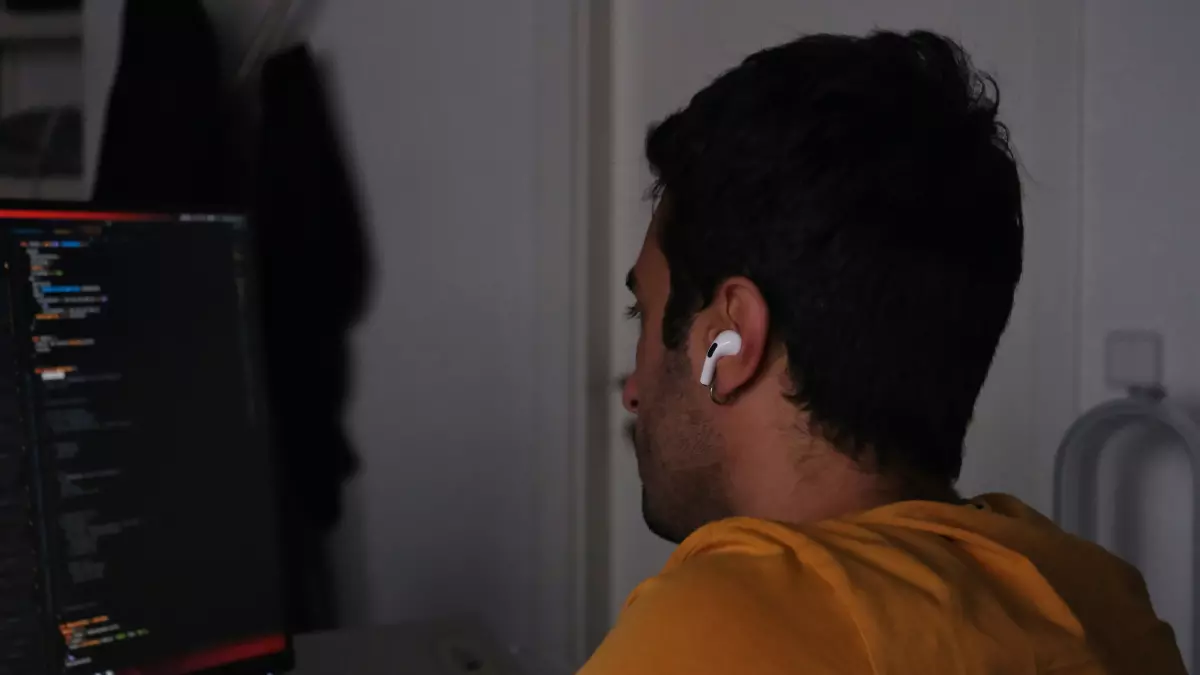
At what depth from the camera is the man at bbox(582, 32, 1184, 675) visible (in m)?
0.64

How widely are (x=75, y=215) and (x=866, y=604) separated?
2.46 feet

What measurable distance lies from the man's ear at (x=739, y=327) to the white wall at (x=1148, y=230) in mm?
625

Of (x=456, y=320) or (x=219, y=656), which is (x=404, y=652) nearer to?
(x=219, y=656)


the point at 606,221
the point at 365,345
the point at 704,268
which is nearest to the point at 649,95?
the point at 606,221

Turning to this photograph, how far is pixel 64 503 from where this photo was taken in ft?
2.94

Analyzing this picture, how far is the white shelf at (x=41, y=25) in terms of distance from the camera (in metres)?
1.52

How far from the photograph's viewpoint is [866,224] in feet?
2.27

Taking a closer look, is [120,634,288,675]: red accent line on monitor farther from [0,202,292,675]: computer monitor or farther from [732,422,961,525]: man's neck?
[732,422,961,525]: man's neck

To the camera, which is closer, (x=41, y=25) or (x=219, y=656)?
(x=219, y=656)

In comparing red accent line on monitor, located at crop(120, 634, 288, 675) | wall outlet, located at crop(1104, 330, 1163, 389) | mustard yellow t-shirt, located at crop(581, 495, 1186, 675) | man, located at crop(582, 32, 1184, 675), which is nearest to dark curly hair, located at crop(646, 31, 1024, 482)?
man, located at crop(582, 32, 1184, 675)

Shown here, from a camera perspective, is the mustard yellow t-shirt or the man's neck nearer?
the mustard yellow t-shirt

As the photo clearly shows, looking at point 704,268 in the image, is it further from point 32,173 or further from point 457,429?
point 32,173

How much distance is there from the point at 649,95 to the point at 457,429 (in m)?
0.58

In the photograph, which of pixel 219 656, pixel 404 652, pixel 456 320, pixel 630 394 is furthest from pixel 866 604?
pixel 456 320
